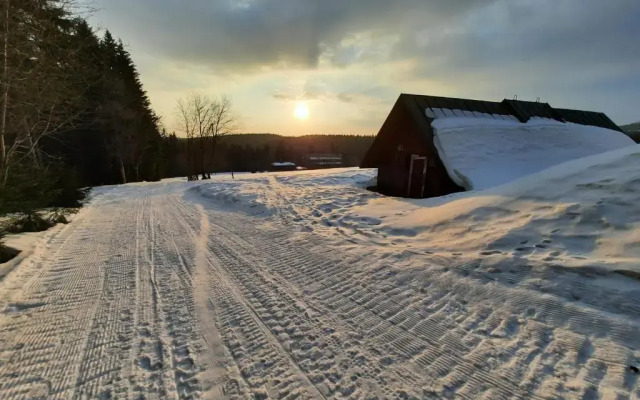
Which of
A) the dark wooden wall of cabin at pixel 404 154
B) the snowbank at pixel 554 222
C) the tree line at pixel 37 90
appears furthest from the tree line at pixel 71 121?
the dark wooden wall of cabin at pixel 404 154

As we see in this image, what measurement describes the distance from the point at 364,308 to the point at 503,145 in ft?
40.4

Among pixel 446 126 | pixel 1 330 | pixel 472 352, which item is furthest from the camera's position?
pixel 446 126

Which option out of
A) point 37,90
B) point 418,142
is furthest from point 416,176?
point 37,90

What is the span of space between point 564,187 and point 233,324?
679 centimetres

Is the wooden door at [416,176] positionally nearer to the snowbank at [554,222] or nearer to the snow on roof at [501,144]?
the snow on roof at [501,144]

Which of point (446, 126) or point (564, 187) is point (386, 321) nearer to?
point (564, 187)

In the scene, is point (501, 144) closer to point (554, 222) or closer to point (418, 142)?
point (418, 142)

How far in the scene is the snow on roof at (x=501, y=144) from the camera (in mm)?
12227

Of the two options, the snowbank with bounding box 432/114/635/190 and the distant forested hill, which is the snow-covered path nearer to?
the snowbank with bounding box 432/114/635/190

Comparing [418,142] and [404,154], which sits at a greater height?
[418,142]

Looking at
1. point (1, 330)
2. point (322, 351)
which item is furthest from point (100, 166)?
point (322, 351)

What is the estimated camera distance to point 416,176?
14.3 metres

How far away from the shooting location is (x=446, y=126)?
43.9 feet

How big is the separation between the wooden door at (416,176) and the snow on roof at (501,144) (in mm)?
1496
